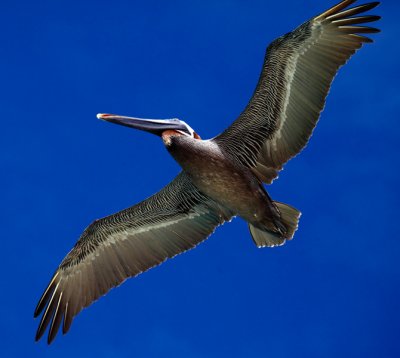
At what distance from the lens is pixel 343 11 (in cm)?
1019

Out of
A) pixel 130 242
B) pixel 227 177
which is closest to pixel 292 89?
pixel 227 177

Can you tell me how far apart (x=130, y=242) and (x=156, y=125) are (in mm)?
2131

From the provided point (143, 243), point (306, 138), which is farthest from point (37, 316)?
point (306, 138)

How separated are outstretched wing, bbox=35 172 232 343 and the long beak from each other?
2.70 feet

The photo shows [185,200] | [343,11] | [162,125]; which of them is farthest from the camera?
[185,200]

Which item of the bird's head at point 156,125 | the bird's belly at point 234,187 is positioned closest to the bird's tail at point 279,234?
the bird's belly at point 234,187

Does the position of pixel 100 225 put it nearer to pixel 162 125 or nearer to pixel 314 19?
pixel 162 125

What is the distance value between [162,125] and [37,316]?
139 inches

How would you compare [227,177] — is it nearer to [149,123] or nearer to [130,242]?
[149,123]

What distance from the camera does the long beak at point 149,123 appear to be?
35.9 feet

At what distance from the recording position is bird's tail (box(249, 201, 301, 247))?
10.7 meters

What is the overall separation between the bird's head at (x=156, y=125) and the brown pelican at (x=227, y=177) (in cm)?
2

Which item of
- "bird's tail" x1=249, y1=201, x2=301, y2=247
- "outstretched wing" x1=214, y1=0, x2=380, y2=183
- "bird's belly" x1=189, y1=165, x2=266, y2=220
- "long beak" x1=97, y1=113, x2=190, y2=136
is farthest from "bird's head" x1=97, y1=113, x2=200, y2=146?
"bird's tail" x1=249, y1=201, x2=301, y2=247

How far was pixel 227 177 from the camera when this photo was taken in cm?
1045
